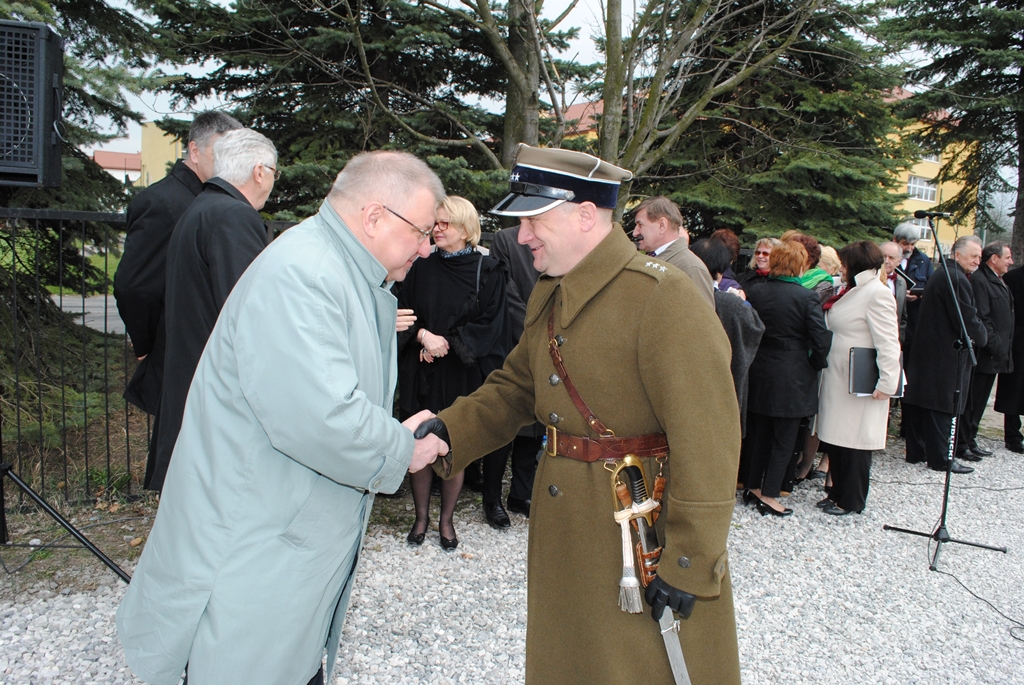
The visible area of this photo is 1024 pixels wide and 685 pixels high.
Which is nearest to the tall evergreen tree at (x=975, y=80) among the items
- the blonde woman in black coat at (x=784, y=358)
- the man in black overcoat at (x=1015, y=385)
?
the man in black overcoat at (x=1015, y=385)

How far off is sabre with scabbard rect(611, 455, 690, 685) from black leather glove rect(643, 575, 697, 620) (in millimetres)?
67

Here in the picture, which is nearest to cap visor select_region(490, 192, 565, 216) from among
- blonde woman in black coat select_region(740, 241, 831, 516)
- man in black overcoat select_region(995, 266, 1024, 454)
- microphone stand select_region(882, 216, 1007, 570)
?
microphone stand select_region(882, 216, 1007, 570)

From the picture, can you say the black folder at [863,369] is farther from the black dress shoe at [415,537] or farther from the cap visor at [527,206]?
the cap visor at [527,206]

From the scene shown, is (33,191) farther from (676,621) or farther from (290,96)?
(676,621)

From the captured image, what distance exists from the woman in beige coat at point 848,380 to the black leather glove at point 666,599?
4.16 metres

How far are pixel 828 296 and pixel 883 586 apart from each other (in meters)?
2.76

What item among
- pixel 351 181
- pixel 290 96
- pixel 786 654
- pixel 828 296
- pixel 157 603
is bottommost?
pixel 786 654

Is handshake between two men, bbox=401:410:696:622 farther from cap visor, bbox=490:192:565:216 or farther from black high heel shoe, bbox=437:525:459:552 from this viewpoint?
black high heel shoe, bbox=437:525:459:552

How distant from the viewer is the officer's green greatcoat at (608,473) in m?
1.92

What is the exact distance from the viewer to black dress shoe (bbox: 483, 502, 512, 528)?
4.98m

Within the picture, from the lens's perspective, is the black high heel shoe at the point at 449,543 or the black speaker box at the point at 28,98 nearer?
the black speaker box at the point at 28,98

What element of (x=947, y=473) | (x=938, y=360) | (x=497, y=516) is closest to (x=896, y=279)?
(x=938, y=360)

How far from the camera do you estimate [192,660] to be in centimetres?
188

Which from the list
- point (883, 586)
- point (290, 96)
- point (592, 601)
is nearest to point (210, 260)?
point (592, 601)
